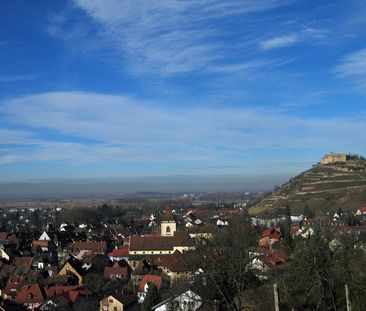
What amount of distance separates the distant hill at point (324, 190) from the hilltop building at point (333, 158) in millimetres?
1934

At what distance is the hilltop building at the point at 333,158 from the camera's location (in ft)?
462

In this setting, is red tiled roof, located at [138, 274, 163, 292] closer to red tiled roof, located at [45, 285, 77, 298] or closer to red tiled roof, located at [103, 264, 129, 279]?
red tiled roof, located at [45, 285, 77, 298]

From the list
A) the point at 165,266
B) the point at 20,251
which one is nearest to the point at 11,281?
the point at 165,266

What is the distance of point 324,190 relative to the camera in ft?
351

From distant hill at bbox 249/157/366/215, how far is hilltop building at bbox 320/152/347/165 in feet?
6.35

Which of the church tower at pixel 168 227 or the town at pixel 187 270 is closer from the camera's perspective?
the town at pixel 187 270

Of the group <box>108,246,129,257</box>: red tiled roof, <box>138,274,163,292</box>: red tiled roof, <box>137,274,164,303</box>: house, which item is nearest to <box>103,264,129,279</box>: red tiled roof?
<box>138,274,163,292</box>: red tiled roof

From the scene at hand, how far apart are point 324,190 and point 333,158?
38.3 meters

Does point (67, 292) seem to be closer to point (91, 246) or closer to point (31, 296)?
point (31, 296)

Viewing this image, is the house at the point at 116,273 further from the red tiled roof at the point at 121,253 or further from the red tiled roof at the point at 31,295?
the red tiled roof at the point at 121,253

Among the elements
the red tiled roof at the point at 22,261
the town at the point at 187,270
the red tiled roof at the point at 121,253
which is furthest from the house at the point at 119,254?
the red tiled roof at the point at 22,261

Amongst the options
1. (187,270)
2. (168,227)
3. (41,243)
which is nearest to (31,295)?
(187,270)

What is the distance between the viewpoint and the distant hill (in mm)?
93688

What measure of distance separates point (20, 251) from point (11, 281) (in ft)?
71.1
